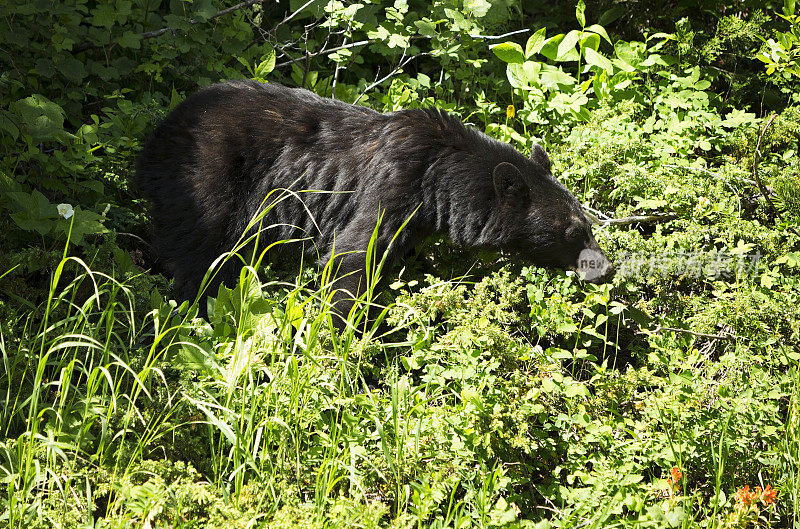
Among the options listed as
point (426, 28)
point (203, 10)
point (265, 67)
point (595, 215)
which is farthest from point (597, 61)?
point (203, 10)

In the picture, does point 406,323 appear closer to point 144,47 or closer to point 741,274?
point 741,274

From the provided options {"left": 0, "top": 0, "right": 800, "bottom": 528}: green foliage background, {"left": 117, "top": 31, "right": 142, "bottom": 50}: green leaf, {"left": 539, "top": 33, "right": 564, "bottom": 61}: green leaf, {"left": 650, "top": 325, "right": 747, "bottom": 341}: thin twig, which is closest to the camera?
{"left": 0, "top": 0, "right": 800, "bottom": 528}: green foliage background

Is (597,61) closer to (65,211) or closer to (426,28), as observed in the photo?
(426,28)

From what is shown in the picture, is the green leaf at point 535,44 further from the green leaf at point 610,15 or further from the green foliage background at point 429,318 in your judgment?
the green leaf at point 610,15

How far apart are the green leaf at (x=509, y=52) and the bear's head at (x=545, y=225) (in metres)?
1.66

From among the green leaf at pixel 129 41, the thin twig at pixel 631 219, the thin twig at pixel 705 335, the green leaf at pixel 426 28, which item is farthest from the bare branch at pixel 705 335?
the green leaf at pixel 129 41

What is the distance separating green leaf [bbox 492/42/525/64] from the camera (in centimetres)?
603

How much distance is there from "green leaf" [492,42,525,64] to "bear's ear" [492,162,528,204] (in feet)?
6.15

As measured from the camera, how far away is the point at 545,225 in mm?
4645

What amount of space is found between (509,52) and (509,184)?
1.98 meters

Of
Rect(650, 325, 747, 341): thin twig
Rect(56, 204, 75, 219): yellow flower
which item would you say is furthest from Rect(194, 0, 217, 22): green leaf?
Rect(650, 325, 747, 341): thin twig

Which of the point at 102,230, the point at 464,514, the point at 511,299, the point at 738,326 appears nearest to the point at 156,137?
the point at 102,230

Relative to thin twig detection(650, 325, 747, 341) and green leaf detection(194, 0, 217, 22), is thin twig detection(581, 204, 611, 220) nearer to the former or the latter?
thin twig detection(650, 325, 747, 341)

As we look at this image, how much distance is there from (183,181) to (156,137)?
0.37m
